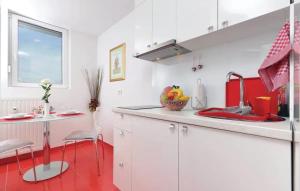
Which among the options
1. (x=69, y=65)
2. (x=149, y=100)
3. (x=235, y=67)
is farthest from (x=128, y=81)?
(x=235, y=67)

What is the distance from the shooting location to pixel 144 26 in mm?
1624

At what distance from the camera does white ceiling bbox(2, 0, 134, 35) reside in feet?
6.79

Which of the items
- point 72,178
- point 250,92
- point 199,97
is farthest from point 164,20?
point 72,178

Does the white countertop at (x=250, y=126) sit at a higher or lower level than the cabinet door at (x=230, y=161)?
higher

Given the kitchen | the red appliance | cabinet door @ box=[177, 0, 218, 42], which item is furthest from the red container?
cabinet door @ box=[177, 0, 218, 42]

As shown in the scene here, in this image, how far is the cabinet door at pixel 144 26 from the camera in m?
1.55

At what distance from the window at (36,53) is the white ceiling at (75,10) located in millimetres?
232

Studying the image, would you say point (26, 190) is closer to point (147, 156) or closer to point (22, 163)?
point (22, 163)

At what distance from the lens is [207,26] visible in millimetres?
1046

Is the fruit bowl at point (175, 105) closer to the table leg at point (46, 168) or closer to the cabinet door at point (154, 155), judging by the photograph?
the cabinet door at point (154, 155)

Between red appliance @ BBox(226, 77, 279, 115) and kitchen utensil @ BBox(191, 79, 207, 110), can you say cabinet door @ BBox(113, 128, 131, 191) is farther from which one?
red appliance @ BBox(226, 77, 279, 115)

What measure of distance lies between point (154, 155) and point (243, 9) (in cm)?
114

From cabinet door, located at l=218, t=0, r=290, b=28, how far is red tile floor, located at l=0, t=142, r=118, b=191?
1905 mm

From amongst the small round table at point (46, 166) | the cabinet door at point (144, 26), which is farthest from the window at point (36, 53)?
the cabinet door at point (144, 26)
